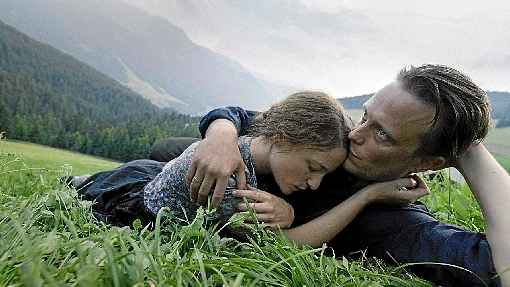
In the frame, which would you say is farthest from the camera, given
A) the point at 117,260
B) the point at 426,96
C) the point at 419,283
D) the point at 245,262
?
the point at 426,96

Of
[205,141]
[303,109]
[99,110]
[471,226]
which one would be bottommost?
[99,110]

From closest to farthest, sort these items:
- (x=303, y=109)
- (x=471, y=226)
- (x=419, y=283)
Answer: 1. (x=419, y=283)
2. (x=303, y=109)
3. (x=471, y=226)

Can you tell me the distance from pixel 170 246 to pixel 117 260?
2.25 ft

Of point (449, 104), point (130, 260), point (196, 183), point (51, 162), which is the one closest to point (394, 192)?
point (449, 104)

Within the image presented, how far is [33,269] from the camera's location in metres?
0.96

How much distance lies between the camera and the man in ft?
9.01

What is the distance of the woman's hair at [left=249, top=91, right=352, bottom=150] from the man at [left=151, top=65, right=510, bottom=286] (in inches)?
4.6

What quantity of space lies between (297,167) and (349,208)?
46 cm

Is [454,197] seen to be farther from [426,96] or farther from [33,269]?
[33,269]

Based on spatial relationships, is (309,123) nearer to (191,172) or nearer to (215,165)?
(215,165)

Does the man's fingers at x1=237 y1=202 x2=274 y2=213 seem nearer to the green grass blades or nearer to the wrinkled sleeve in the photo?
the green grass blades

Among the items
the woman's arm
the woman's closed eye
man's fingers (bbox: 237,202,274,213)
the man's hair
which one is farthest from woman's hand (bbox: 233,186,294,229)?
the man's hair

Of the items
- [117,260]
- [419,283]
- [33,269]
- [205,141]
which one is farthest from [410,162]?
[33,269]

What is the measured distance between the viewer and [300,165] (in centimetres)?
301
